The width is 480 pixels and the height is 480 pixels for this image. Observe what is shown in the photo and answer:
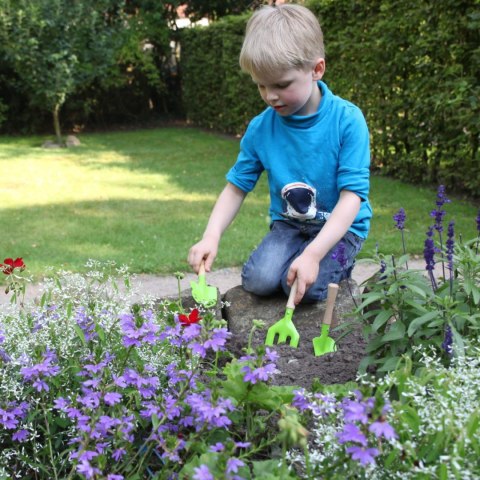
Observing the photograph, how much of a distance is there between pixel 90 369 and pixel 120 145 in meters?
12.9

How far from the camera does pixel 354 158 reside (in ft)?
9.91

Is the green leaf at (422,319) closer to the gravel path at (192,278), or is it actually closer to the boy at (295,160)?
the boy at (295,160)

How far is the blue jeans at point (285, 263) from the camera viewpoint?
312 cm

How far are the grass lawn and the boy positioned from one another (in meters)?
0.64

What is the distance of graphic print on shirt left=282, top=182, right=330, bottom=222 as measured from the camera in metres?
3.19

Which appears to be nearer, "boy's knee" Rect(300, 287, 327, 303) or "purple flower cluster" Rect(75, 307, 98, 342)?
"purple flower cluster" Rect(75, 307, 98, 342)

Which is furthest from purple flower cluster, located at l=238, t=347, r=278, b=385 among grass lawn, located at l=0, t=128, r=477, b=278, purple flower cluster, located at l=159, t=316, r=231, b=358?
grass lawn, located at l=0, t=128, r=477, b=278

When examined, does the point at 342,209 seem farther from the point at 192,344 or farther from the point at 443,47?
the point at 443,47

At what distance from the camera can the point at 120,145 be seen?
46.8 ft

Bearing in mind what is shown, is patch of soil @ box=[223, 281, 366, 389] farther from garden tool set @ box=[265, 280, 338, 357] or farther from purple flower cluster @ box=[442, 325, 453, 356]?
purple flower cluster @ box=[442, 325, 453, 356]

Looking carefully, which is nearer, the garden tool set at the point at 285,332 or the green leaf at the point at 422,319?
the green leaf at the point at 422,319

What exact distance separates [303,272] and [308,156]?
0.84 metres

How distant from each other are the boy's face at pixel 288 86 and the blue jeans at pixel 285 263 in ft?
A: 1.98

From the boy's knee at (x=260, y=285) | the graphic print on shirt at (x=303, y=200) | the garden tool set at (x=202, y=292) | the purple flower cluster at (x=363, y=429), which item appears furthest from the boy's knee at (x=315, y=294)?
the purple flower cluster at (x=363, y=429)
